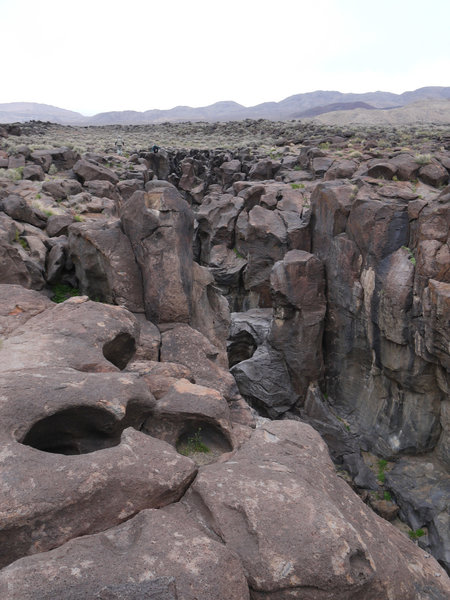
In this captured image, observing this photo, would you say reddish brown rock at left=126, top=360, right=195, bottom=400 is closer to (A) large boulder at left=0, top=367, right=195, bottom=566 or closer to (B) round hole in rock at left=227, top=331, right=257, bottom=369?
(A) large boulder at left=0, top=367, right=195, bottom=566

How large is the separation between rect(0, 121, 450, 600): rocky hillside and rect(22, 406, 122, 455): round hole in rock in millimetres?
27

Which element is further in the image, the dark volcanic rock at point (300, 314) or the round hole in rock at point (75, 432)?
the dark volcanic rock at point (300, 314)

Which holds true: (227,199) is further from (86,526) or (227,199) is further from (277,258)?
(86,526)

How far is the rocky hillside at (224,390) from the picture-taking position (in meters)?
3.96

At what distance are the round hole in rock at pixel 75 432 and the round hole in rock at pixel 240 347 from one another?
647 inches

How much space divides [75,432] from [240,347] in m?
17.1

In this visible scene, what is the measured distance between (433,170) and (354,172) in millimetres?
4860

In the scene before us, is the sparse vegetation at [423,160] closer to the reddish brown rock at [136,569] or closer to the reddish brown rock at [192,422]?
the reddish brown rock at [192,422]

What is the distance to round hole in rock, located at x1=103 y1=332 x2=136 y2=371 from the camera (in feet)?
25.1

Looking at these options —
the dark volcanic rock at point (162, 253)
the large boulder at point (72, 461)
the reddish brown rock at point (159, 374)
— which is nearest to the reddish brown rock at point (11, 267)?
the dark volcanic rock at point (162, 253)

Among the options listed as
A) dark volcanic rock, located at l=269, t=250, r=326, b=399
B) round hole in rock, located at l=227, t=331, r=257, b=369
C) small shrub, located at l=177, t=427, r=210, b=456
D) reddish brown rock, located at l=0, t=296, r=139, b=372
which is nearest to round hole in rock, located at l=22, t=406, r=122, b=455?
reddish brown rock, located at l=0, t=296, r=139, b=372

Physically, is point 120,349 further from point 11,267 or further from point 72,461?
point 11,267

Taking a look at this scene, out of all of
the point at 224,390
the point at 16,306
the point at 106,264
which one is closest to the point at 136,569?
the point at 224,390

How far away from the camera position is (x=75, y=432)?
589 cm
